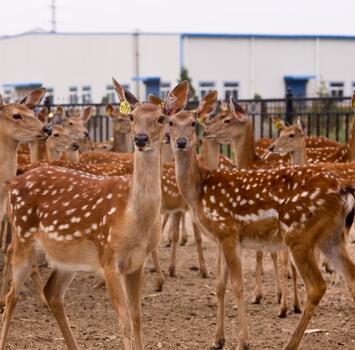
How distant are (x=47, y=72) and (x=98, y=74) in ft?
8.28

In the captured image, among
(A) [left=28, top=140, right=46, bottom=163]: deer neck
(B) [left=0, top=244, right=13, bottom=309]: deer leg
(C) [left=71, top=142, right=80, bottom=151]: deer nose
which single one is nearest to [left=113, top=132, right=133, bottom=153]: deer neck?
(C) [left=71, top=142, right=80, bottom=151]: deer nose

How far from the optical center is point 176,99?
6.49m

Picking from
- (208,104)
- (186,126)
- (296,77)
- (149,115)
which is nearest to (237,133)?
(208,104)

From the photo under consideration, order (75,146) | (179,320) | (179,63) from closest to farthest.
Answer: (179,320)
(75,146)
(179,63)

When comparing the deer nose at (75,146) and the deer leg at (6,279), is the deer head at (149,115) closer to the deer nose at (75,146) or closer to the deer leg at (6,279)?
the deer leg at (6,279)

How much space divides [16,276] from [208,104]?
2.58 meters

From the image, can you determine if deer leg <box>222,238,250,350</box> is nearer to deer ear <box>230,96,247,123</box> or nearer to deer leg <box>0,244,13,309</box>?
deer leg <box>0,244,13,309</box>

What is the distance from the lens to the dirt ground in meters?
6.83

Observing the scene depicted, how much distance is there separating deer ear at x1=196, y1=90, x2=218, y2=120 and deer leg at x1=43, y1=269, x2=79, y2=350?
2177 millimetres

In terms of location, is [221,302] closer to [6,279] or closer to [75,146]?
[6,279]

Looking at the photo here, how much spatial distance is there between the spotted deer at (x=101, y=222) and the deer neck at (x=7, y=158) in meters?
0.76

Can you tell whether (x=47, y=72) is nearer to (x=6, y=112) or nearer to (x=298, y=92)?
(x=298, y=92)

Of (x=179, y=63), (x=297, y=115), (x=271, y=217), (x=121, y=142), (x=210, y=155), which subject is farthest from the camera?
(x=179, y=63)

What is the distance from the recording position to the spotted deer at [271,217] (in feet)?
20.9
